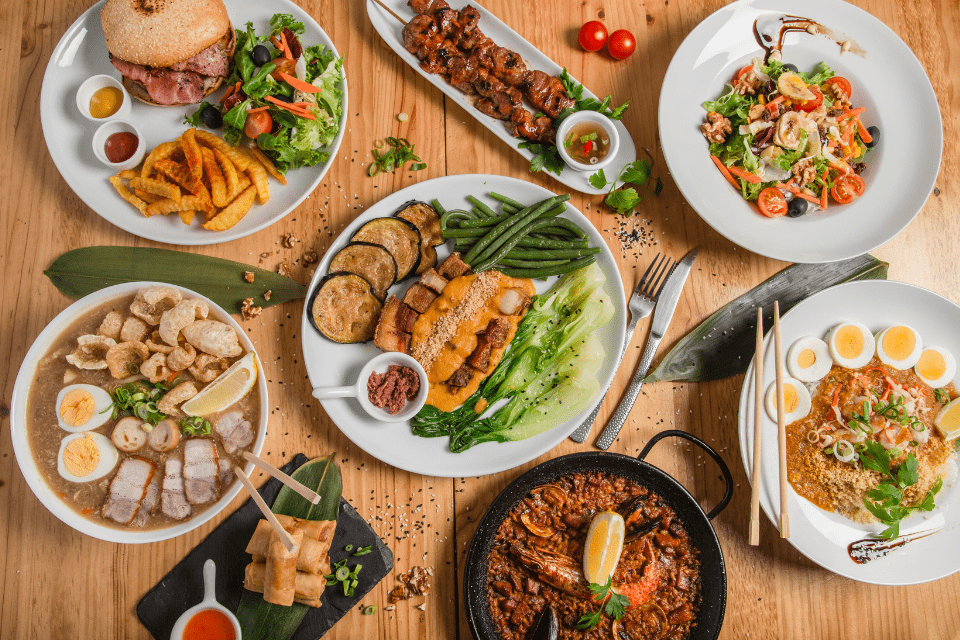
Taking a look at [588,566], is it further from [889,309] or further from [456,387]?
[889,309]

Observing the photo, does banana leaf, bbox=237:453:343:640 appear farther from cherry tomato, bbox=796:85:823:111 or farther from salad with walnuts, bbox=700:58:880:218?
cherry tomato, bbox=796:85:823:111

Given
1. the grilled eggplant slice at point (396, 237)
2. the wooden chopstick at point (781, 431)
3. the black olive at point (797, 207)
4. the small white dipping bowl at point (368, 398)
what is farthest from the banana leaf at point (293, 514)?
the black olive at point (797, 207)

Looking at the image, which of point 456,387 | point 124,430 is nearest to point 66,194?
point 124,430

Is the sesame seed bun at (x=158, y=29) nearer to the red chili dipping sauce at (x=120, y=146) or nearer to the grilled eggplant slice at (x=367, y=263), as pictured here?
the red chili dipping sauce at (x=120, y=146)

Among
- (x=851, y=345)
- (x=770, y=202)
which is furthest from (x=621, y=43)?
(x=851, y=345)

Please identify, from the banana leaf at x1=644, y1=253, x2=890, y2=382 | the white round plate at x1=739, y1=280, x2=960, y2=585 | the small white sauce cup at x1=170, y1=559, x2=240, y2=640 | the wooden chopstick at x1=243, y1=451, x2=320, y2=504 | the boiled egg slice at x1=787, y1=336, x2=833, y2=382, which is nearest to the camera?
the wooden chopstick at x1=243, y1=451, x2=320, y2=504

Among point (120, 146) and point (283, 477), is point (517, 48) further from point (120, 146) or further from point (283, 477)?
point (283, 477)

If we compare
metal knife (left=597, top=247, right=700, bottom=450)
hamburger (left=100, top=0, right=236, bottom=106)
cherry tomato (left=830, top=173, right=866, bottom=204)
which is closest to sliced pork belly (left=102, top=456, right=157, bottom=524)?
hamburger (left=100, top=0, right=236, bottom=106)
